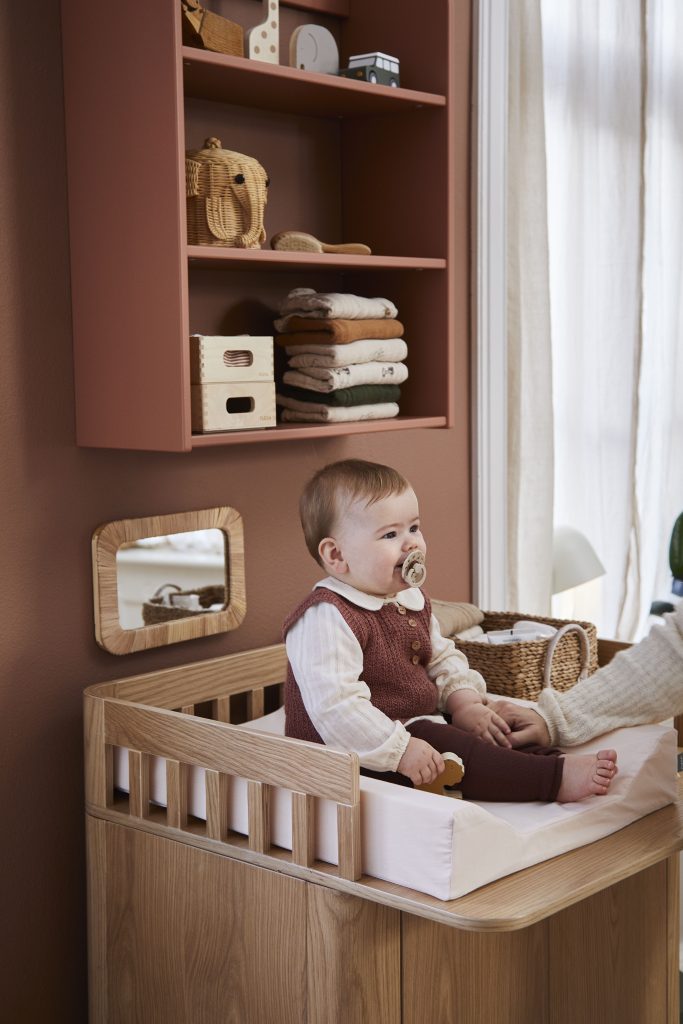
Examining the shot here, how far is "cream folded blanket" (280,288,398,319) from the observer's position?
1.90 meters

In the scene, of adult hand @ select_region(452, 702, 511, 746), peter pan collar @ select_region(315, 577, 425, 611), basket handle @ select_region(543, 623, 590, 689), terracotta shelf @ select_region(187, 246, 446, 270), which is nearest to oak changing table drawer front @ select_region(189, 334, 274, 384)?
terracotta shelf @ select_region(187, 246, 446, 270)

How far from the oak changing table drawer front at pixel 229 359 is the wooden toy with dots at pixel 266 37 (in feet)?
1.38

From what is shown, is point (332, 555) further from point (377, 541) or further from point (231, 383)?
point (231, 383)

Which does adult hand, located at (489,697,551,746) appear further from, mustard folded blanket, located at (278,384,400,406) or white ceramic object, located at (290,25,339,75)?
white ceramic object, located at (290,25,339,75)

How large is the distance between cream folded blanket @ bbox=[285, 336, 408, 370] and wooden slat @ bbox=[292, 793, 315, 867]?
2.42ft

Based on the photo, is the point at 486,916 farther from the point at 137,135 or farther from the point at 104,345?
the point at 137,135

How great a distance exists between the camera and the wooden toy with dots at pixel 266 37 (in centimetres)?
176

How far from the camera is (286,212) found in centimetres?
210

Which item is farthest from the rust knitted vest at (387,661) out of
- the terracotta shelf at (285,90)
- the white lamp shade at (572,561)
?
the white lamp shade at (572,561)

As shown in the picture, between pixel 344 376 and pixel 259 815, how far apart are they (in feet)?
2.39

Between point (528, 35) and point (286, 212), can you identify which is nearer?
point (286, 212)

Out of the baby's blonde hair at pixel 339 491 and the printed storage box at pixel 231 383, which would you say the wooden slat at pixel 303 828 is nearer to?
the baby's blonde hair at pixel 339 491

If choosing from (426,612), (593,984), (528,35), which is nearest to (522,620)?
(426,612)

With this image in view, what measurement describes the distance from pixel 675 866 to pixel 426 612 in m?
0.52
